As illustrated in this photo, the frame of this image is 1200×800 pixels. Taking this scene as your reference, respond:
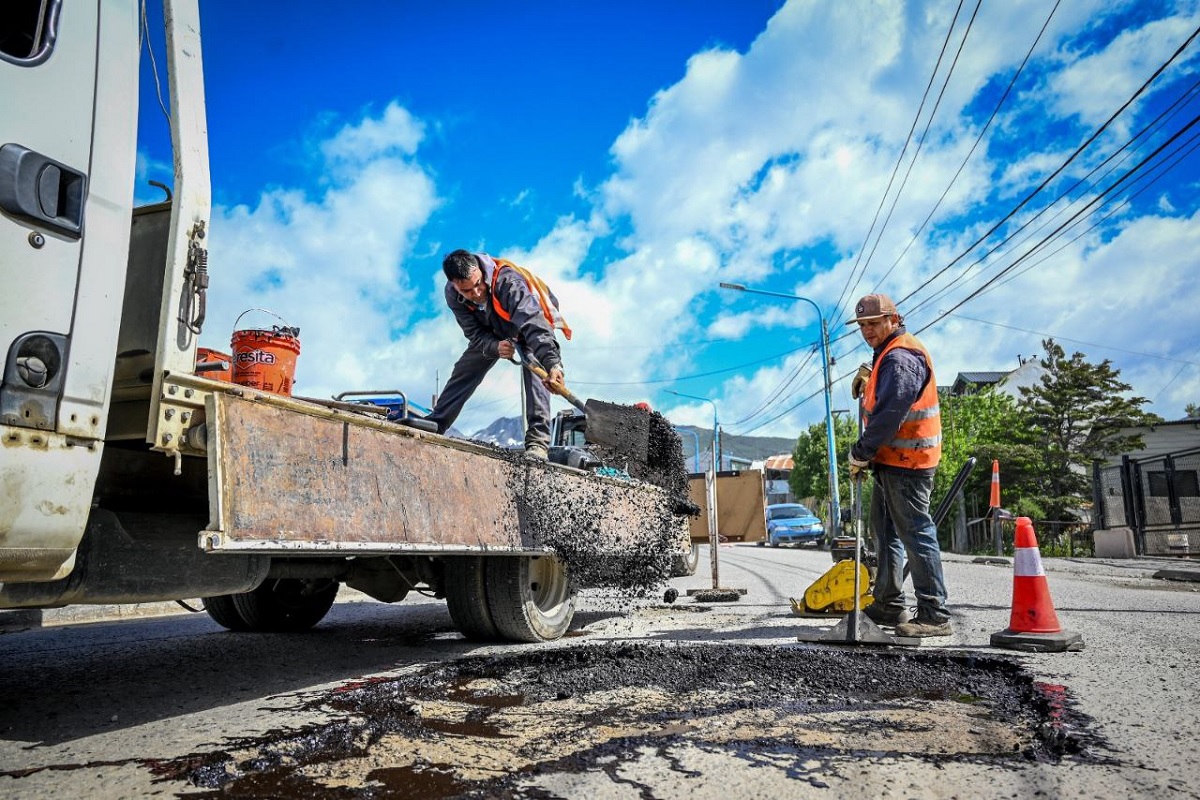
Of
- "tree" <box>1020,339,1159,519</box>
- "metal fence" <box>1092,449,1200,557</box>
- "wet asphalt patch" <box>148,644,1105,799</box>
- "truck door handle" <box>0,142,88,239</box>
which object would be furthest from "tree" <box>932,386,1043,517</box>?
"truck door handle" <box>0,142,88,239</box>

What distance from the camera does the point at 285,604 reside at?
547cm

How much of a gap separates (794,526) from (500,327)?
849 inches

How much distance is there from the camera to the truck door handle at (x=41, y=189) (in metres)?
2.15

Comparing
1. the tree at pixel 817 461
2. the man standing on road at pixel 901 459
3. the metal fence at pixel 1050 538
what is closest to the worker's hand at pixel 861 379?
the man standing on road at pixel 901 459

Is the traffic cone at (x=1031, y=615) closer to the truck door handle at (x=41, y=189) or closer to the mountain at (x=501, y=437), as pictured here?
the mountain at (x=501, y=437)

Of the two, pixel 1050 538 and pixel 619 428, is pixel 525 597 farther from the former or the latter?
pixel 1050 538

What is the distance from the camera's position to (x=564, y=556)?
4.79 m

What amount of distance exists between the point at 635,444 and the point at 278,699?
3.32 meters

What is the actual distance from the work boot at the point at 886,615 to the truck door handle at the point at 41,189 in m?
4.32

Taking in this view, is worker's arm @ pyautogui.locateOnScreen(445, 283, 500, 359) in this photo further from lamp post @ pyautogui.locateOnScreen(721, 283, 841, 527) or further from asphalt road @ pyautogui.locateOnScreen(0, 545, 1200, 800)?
lamp post @ pyautogui.locateOnScreen(721, 283, 841, 527)

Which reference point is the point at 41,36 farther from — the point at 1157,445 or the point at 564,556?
the point at 1157,445

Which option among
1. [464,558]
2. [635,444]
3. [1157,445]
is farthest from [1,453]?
[1157,445]

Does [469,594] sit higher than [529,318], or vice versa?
[529,318]

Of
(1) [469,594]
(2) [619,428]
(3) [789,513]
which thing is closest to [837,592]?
(2) [619,428]
